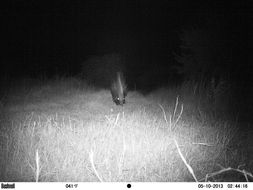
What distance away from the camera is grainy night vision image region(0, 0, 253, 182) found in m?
4.18

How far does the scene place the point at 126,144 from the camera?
486 cm

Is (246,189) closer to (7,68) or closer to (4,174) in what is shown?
(4,174)

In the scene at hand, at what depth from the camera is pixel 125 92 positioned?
895cm

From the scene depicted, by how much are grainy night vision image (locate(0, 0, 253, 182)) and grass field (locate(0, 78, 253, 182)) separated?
0.02 metres

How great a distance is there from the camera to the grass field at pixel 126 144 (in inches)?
154

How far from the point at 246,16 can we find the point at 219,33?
904mm

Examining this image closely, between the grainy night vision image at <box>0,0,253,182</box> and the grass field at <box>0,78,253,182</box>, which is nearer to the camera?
the grass field at <box>0,78,253,182</box>

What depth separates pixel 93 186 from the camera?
3393mm

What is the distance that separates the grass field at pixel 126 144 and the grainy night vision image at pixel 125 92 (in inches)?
0.7

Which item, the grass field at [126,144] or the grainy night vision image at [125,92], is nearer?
the grass field at [126,144]

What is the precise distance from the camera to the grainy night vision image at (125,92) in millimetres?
4184

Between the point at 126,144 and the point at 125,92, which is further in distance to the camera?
the point at 125,92

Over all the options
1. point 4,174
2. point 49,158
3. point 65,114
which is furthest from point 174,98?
point 4,174

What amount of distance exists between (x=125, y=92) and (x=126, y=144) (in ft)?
13.6
